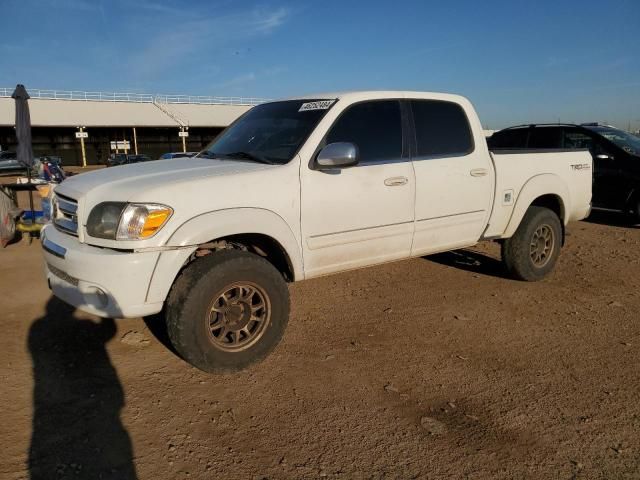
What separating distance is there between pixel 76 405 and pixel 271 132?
2.49m

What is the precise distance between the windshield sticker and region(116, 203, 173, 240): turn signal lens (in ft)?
5.31

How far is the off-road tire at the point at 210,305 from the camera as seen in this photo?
304 centimetres

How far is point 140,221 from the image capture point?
2.91 m

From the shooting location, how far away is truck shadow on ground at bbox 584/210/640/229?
8810 mm

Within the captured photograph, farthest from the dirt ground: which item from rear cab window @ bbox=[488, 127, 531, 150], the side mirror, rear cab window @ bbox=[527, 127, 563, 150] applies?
rear cab window @ bbox=[488, 127, 531, 150]

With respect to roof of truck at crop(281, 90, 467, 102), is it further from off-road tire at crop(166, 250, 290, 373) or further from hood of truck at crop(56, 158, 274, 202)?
off-road tire at crop(166, 250, 290, 373)

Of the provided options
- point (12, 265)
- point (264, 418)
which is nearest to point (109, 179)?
point (264, 418)

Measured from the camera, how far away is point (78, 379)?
3.20 m

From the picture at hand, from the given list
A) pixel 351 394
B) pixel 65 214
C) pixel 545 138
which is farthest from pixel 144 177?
pixel 545 138

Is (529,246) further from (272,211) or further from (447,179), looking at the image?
(272,211)

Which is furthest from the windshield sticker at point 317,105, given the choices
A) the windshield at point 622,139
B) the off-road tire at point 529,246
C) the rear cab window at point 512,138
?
the windshield at point 622,139

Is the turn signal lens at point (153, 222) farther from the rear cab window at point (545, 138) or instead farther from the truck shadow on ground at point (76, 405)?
the rear cab window at point (545, 138)

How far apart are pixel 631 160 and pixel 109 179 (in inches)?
340

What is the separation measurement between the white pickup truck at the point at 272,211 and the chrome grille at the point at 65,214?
17 millimetres
